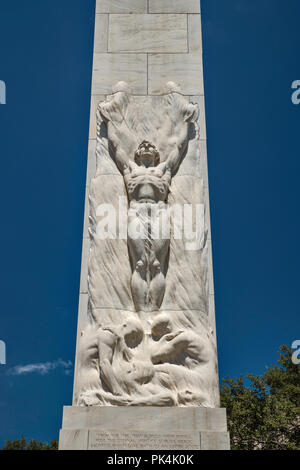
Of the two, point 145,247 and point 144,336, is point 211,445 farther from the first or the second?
point 145,247

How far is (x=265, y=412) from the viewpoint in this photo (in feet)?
91.8

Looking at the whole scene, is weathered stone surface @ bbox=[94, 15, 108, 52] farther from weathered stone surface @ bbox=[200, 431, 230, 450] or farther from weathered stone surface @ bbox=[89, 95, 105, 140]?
weathered stone surface @ bbox=[200, 431, 230, 450]

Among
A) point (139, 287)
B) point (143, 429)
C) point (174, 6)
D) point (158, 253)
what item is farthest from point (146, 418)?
point (174, 6)

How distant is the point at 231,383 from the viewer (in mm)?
31672

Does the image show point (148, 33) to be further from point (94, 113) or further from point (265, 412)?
point (265, 412)

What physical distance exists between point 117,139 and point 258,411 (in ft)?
75.7

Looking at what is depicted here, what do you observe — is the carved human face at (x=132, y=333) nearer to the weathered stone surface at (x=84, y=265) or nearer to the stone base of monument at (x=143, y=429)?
the stone base of monument at (x=143, y=429)

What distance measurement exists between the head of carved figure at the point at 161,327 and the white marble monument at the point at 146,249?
0.7 inches

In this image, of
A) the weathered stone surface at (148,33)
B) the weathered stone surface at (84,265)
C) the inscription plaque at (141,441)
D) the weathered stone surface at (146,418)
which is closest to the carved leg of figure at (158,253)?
the weathered stone surface at (84,265)

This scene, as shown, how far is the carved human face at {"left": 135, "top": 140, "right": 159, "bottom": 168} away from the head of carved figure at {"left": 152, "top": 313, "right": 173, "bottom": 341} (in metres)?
3.25

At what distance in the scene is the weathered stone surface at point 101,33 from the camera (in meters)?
11.6

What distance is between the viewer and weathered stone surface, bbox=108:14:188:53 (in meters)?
11.6
